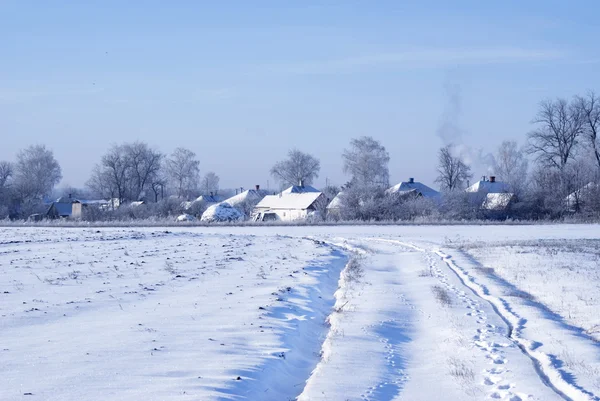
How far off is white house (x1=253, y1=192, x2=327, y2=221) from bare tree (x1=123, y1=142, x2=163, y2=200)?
106 ft

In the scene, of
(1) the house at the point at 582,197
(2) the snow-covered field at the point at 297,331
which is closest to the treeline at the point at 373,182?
(1) the house at the point at 582,197

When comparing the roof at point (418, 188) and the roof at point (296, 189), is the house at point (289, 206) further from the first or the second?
the roof at point (418, 188)

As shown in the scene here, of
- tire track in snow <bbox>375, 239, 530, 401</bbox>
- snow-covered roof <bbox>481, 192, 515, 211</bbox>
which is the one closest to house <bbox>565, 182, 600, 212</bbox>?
snow-covered roof <bbox>481, 192, 515, 211</bbox>

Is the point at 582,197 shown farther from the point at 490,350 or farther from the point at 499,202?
the point at 490,350

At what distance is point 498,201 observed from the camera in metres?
71.9

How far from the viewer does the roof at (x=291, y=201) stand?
284 feet

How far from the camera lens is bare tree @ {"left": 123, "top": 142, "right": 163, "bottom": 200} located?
119 metres

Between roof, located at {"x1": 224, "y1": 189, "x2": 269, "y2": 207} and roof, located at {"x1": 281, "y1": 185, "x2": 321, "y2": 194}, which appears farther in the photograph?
roof, located at {"x1": 224, "y1": 189, "x2": 269, "y2": 207}

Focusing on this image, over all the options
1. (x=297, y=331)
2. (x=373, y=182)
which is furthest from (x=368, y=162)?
(x=297, y=331)

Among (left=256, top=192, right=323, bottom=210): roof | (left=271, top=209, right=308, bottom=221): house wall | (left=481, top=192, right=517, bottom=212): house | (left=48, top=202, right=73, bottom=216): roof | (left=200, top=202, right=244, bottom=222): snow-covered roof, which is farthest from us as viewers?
(left=48, top=202, right=73, bottom=216): roof

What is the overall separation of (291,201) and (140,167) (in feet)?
134

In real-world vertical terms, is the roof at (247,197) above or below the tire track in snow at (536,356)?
above

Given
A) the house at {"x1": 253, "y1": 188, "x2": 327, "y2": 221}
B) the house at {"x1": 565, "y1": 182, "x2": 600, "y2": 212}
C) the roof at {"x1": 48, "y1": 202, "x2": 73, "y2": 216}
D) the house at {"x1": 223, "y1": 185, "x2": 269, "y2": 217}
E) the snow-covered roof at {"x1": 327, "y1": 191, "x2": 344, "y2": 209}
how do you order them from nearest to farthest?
the house at {"x1": 565, "y1": 182, "x2": 600, "y2": 212} < the snow-covered roof at {"x1": 327, "y1": 191, "x2": 344, "y2": 209} < the house at {"x1": 253, "y1": 188, "x2": 327, "y2": 221} < the roof at {"x1": 48, "y1": 202, "x2": 73, "y2": 216} < the house at {"x1": 223, "y1": 185, "x2": 269, "y2": 217}

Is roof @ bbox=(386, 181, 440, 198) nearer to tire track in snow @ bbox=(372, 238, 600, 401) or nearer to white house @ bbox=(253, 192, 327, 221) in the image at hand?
white house @ bbox=(253, 192, 327, 221)
